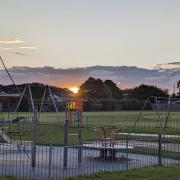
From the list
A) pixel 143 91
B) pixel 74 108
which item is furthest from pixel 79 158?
pixel 143 91

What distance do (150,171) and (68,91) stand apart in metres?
37.3

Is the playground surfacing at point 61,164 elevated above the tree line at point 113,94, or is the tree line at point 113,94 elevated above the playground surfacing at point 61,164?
the tree line at point 113,94

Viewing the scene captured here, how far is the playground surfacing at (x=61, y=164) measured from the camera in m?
14.1

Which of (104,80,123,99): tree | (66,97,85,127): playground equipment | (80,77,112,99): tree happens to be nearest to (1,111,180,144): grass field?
(66,97,85,127): playground equipment

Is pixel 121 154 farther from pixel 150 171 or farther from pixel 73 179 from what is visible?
pixel 73 179

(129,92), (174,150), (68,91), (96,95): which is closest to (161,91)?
(129,92)

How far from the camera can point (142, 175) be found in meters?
13.7

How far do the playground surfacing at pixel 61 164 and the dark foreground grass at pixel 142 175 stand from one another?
0.75m

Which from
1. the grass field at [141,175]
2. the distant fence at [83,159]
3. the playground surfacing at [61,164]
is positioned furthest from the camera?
the distant fence at [83,159]

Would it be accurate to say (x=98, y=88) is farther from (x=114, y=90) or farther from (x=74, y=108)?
(x=74, y=108)

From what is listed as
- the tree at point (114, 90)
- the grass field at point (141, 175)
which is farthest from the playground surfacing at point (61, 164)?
the tree at point (114, 90)

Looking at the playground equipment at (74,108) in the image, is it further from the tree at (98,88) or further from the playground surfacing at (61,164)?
the tree at (98,88)

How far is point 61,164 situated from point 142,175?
2952 mm

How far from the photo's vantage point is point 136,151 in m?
18.3
